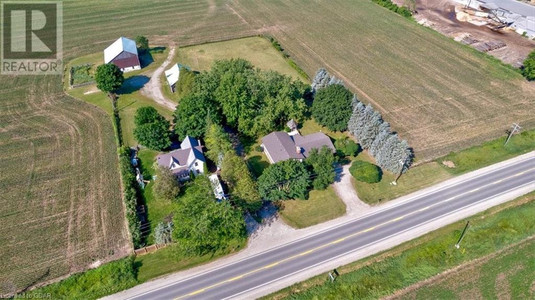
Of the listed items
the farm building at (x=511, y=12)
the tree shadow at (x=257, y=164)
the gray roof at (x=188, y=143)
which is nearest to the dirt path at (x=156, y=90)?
the gray roof at (x=188, y=143)

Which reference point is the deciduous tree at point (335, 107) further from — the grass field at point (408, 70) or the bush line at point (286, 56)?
the bush line at point (286, 56)

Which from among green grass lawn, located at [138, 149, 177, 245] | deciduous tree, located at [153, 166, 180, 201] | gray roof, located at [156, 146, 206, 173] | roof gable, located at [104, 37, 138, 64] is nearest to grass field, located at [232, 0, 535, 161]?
gray roof, located at [156, 146, 206, 173]

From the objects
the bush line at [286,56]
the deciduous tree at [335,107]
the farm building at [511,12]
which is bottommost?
the bush line at [286,56]

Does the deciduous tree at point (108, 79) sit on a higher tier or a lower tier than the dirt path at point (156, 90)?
higher

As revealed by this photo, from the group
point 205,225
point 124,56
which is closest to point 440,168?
point 205,225

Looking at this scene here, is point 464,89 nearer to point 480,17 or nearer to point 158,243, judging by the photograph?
point 480,17

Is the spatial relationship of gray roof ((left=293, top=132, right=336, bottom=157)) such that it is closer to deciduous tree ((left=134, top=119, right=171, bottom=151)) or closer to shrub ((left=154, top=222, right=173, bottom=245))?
deciduous tree ((left=134, top=119, right=171, bottom=151))

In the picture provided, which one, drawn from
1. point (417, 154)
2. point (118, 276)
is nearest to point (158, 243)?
point (118, 276)
